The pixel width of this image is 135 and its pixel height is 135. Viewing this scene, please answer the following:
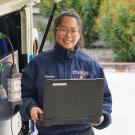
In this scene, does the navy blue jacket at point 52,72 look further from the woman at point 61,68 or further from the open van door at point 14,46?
the open van door at point 14,46

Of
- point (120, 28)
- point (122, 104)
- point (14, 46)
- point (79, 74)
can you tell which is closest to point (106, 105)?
point (79, 74)

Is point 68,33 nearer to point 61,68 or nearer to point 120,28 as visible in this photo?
point 61,68

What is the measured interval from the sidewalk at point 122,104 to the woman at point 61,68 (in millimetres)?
1864

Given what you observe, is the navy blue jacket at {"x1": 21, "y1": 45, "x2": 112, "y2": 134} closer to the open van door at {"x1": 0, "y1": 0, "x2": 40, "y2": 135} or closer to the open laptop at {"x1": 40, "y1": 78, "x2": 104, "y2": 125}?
the open laptop at {"x1": 40, "y1": 78, "x2": 104, "y2": 125}

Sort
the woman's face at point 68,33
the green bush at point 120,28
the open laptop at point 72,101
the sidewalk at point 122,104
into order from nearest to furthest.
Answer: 1. the open laptop at point 72,101
2. the woman's face at point 68,33
3. the sidewalk at point 122,104
4. the green bush at point 120,28

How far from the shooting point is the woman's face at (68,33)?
7.07ft

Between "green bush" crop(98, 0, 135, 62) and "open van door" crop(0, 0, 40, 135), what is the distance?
5588 millimetres

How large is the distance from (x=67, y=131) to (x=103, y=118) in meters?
0.18

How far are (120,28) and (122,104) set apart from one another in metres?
3.70

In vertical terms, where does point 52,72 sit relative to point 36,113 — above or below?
above

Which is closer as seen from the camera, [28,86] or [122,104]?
[28,86]

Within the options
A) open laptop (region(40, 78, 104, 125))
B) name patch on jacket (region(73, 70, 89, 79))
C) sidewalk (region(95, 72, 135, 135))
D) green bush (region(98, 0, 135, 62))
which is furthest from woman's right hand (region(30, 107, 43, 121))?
green bush (region(98, 0, 135, 62))

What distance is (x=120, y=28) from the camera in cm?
852

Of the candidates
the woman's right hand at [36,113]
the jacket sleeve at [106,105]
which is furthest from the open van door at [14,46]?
the jacket sleeve at [106,105]
